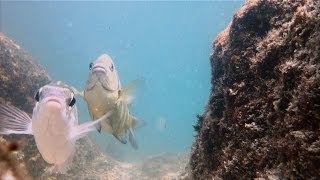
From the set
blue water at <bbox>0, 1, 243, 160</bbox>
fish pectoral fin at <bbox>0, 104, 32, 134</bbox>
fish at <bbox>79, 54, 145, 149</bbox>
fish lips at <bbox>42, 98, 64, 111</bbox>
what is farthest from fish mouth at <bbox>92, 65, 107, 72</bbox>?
blue water at <bbox>0, 1, 243, 160</bbox>

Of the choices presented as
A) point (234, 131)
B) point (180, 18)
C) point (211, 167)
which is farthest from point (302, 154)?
point (180, 18)

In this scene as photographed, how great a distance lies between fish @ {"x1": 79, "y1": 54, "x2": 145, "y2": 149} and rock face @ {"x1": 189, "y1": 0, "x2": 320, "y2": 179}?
1167mm

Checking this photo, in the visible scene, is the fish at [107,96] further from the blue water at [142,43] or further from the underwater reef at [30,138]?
the blue water at [142,43]

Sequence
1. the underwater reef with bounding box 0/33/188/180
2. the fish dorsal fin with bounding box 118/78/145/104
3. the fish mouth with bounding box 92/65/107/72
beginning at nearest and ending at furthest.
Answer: the fish mouth with bounding box 92/65/107/72 < the fish dorsal fin with bounding box 118/78/145/104 < the underwater reef with bounding box 0/33/188/180

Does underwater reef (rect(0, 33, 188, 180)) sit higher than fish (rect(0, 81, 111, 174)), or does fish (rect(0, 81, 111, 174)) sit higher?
underwater reef (rect(0, 33, 188, 180))

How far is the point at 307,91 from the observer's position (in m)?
2.32

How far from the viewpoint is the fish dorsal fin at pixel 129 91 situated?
4.57 metres

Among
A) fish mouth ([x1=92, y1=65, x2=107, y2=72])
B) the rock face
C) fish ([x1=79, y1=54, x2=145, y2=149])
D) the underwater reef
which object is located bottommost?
the rock face

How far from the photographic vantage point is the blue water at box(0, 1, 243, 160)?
7681 centimetres

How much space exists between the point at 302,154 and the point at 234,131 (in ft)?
3.57

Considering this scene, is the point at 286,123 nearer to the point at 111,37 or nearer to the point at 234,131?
the point at 234,131

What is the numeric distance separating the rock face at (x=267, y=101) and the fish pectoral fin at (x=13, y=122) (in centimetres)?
197

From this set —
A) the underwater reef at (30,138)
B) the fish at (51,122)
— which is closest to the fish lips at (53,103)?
the fish at (51,122)

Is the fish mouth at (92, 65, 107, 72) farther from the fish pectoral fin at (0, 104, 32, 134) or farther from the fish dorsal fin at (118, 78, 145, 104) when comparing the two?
the fish pectoral fin at (0, 104, 32, 134)
